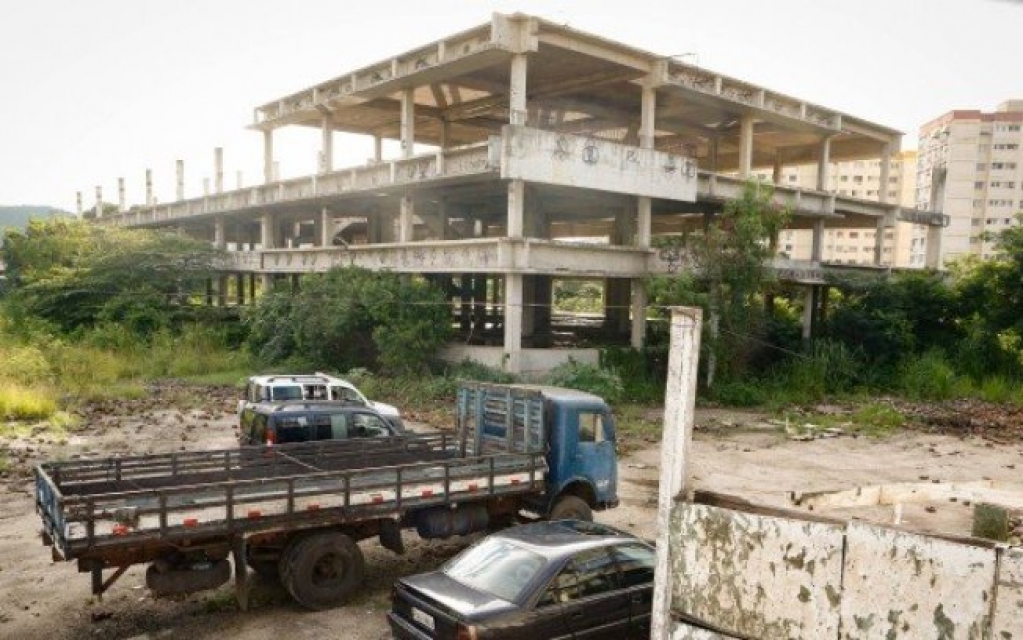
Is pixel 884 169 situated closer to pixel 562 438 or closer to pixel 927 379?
pixel 927 379

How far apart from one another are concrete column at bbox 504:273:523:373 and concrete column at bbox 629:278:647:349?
4867 mm

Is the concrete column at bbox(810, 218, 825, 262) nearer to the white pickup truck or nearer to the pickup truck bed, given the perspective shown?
the white pickup truck

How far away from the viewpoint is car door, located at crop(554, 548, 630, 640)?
246 inches

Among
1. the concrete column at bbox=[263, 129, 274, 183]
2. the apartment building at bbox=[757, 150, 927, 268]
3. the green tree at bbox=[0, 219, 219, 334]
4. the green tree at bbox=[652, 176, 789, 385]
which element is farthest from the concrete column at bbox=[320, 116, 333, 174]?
the apartment building at bbox=[757, 150, 927, 268]

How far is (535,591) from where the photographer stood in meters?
6.10

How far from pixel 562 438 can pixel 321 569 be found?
3.48m

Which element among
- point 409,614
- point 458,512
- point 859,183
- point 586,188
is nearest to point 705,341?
point 586,188

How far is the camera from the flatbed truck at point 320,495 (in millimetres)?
6902

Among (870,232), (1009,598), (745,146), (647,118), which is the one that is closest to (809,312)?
(745,146)

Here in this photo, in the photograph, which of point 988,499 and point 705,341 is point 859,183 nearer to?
point 705,341

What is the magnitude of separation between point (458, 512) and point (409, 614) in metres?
2.64

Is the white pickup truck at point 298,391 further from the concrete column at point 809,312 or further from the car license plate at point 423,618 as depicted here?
the concrete column at point 809,312

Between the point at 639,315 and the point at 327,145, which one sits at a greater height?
the point at 327,145

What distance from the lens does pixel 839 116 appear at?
32.1 metres
